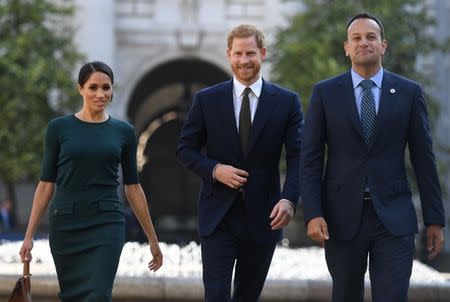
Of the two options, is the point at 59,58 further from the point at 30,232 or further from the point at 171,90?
the point at 30,232

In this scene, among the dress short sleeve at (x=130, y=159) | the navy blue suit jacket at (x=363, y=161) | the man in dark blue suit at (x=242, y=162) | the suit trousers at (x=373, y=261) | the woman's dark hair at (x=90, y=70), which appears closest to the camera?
the suit trousers at (x=373, y=261)

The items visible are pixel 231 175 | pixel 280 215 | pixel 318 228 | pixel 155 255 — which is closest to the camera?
pixel 318 228

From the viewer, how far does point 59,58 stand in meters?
28.2

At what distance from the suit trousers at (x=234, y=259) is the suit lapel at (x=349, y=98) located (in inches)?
34.5

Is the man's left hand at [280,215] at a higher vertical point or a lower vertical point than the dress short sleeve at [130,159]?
lower

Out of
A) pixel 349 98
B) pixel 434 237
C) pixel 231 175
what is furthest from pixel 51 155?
pixel 434 237

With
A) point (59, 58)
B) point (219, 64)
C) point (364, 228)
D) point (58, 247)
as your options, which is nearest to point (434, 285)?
point (364, 228)

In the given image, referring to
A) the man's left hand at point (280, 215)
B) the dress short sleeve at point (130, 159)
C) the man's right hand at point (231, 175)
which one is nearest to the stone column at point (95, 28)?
the dress short sleeve at point (130, 159)

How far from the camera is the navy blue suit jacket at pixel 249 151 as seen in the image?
6867 mm

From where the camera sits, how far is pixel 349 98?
21.6ft

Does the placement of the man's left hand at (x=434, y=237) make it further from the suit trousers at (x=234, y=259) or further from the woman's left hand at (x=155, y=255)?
the woman's left hand at (x=155, y=255)

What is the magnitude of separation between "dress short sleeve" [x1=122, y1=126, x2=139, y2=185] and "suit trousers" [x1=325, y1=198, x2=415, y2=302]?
135 centimetres

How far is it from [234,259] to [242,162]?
→ 1.96 feet

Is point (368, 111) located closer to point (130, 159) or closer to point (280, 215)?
point (280, 215)
